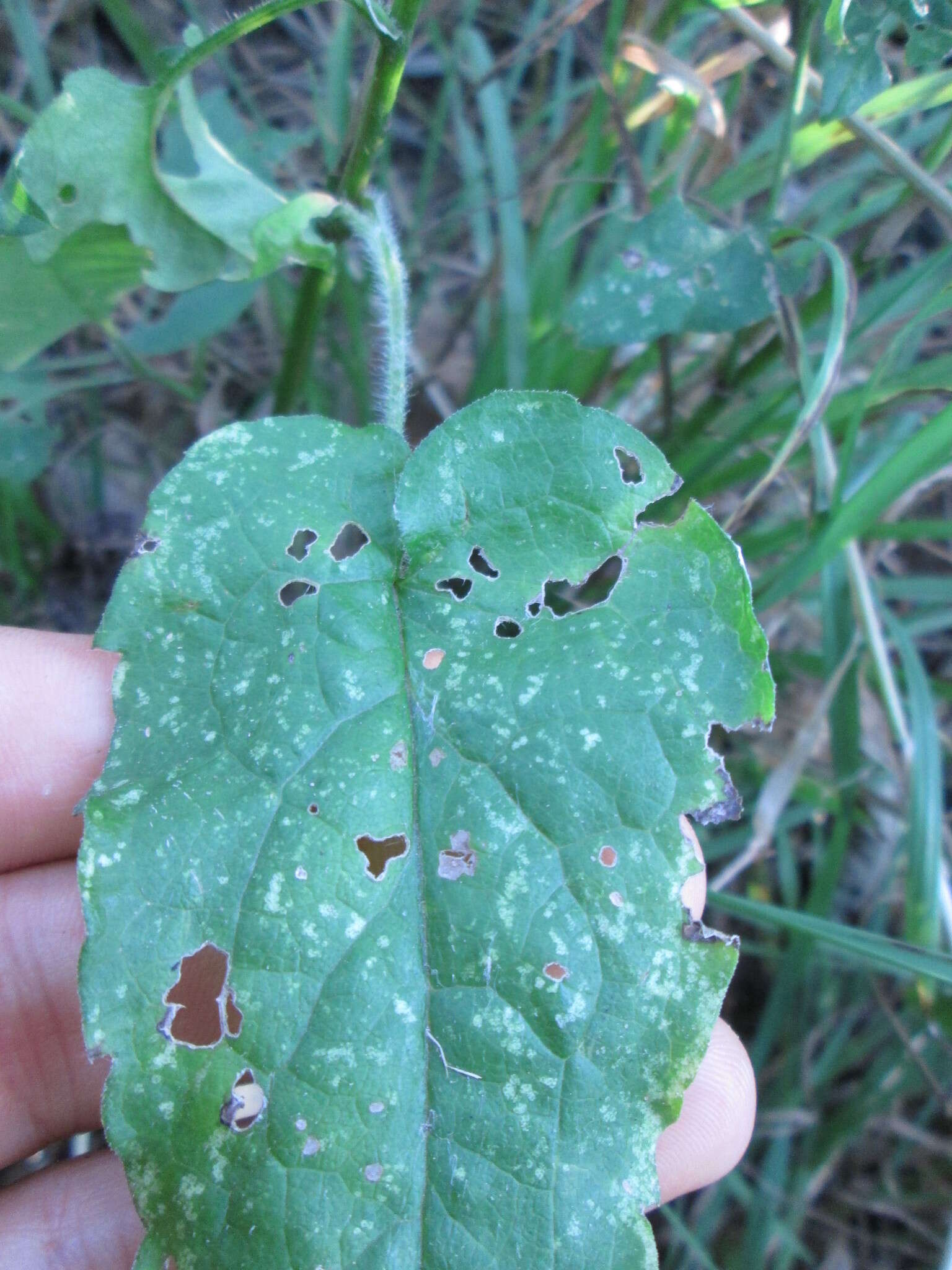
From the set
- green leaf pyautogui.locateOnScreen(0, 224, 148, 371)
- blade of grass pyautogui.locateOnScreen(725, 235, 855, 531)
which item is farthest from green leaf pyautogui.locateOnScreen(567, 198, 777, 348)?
green leaf pyautogui.locateOnScreen(0, 224, 148, 371)

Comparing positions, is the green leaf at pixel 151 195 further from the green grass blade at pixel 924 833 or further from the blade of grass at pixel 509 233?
the green grass blade at pixel 924 833

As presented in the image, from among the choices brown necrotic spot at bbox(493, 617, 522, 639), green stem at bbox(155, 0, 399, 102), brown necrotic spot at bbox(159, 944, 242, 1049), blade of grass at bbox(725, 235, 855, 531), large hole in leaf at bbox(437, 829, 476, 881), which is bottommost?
brown necrotic spot at bbox(159, 944, 242, 1049)

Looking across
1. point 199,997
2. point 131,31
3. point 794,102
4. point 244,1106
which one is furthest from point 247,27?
point 244,1106

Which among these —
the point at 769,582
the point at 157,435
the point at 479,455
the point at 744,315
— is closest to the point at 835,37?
the point at 744,315

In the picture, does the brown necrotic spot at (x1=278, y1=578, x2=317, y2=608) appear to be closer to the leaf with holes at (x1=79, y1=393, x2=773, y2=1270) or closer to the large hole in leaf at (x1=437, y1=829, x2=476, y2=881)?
the leaf with holes at (x1=79, y1=393, x2=773, y2=1270)

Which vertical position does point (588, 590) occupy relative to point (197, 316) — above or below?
below

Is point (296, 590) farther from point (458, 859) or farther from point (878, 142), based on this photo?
point (878, 142)

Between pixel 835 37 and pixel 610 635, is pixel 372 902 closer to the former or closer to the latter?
pixel 610 635
